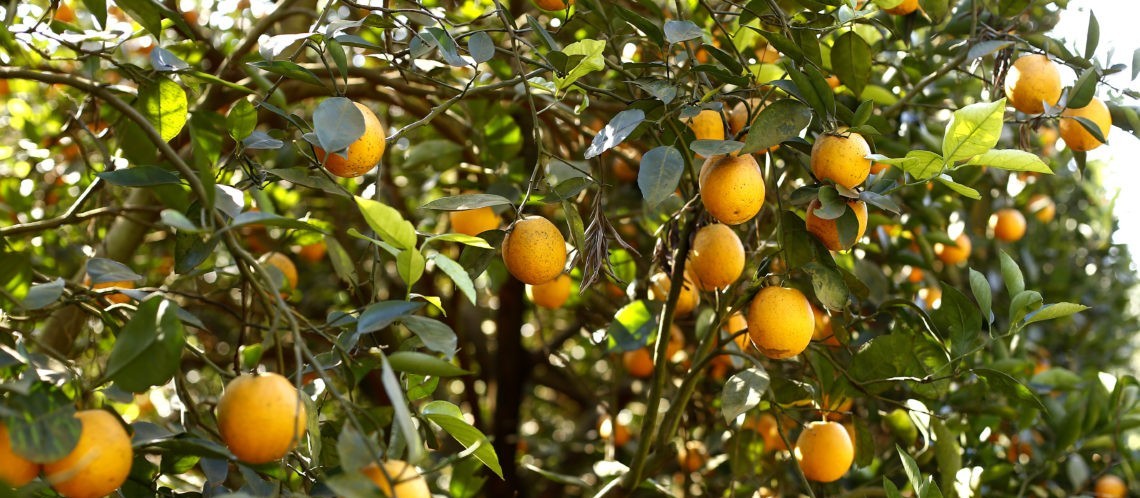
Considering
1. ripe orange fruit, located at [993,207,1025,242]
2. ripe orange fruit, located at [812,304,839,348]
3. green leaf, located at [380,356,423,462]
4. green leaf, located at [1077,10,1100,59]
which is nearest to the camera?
green leaf, located at [380,356,423,462]

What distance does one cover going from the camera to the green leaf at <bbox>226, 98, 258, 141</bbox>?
1054 millimetres

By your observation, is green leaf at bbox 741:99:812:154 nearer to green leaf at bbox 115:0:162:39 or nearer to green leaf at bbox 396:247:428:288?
green leaf at bbox 396:247:428:288

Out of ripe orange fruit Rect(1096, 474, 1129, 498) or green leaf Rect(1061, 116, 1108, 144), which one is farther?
ripe orange fruit Rect(1096, 474, 1129, 498)

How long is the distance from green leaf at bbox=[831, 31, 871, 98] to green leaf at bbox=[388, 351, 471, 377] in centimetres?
66

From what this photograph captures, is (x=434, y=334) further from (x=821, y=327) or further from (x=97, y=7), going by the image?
(x=821, y=327)

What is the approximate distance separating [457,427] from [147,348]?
31 cm

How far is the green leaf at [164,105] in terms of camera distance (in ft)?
3.43

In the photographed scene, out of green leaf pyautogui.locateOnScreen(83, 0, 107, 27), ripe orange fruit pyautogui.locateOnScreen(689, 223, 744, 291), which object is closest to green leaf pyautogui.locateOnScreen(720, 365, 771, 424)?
ripe orange fruit pyautogui.locateOnScreen(689, 223, 744, 291)

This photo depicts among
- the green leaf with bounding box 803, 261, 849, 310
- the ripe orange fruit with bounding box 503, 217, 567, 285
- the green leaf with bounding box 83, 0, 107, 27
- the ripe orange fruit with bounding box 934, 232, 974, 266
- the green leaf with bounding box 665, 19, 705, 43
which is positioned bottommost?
the ripe orange fruit with bounding box 934, 232, 974, 266

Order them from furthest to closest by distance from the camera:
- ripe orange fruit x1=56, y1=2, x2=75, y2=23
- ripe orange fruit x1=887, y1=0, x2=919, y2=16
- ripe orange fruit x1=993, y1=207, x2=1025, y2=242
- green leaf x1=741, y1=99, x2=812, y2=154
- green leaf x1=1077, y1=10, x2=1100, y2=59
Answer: ripe orange fruit x1=993, y1=207, x2=1025, y2=242 → ripe orange fruit x1=56, y1=2, x2=75, y2=23 → ripe orange fruit x1=887, y1=0, x2=919, y2=16 → green leaf x1=1077, y1=10, x2=1100, y2=59 → green leaf x1=741, y1=99, x2=812, y2=154

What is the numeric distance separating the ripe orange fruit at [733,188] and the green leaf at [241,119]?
0.53m

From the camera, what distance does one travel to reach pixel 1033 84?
1.24 m

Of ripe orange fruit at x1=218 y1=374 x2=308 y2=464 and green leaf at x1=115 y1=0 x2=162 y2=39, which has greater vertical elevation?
green leaf at x1=115 y1=0 x2=162 y2=39

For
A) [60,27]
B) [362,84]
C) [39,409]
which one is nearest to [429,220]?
[362,84]
